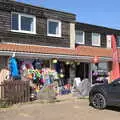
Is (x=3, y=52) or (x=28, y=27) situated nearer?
(x=3, y=52)

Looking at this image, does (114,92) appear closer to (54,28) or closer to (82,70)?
(82,70)

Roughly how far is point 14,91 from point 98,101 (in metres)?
3.96

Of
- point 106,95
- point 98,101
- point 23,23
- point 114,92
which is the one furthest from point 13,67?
point 114,92

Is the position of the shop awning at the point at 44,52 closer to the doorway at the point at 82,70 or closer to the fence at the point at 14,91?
the doorway at the point at 82,70

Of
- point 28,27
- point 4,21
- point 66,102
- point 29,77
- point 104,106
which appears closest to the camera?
point 104,106

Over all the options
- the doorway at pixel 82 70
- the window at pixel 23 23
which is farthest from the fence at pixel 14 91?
the doorway at pixel 82 70

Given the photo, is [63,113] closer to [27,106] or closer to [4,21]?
[27,106]

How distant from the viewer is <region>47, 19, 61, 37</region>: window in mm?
23859

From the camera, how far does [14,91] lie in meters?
17.1

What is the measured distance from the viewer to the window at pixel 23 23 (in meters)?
Result: 21.7

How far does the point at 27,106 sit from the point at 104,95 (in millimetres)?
3389

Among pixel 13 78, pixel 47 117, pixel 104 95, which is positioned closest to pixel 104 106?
pixel 104 95

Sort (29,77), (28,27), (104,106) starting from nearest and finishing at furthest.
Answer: (104,106) → (29,77) → (28,27)

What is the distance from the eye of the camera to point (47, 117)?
13398 mm
